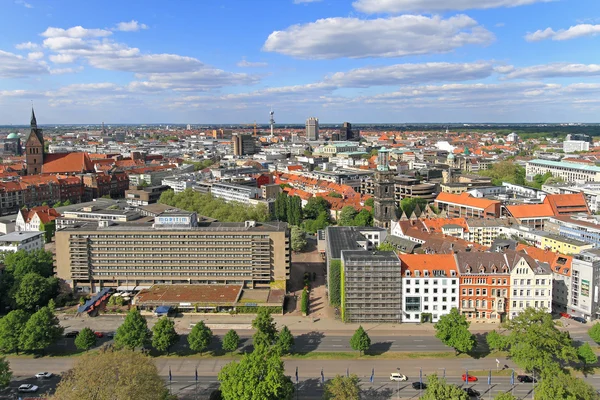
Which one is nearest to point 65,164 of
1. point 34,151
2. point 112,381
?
point 34,151

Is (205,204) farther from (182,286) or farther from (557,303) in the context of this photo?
(557,303)

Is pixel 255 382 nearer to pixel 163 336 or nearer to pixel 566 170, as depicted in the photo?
pixel 163 336

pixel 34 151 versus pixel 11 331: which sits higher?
pixel 34 151

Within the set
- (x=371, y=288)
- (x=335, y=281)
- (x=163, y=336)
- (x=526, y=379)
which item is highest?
(x=371, y=288)

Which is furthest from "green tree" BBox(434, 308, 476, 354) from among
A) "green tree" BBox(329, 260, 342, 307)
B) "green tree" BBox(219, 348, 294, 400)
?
"green tree" BBox(219, 348, 294, 400)

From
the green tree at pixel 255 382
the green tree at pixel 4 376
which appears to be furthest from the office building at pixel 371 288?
the green tree at pixel 4 376
